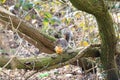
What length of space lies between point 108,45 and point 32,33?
67 cm

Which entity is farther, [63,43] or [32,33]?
[32,33]

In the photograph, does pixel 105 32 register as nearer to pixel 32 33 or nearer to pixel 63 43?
pixel 63 43

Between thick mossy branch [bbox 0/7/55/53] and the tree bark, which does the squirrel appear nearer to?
thick mossy branch [bbox 0/7/55/53]

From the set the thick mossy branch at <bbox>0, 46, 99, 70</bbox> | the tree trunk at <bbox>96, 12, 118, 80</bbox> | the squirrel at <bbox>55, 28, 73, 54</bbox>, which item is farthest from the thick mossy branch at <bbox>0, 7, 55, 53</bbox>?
the tree trunk at <bbox>96, 12, 118, 80</bbox>

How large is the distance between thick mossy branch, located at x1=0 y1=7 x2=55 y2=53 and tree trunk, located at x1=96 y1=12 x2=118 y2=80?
0.49 metres

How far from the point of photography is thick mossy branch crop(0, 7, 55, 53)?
2.74 m

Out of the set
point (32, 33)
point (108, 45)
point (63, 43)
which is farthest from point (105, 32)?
point (32, 33)

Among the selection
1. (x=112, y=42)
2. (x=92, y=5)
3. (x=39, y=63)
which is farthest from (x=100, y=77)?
(x=92, y=5)

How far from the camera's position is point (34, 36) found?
285 cm

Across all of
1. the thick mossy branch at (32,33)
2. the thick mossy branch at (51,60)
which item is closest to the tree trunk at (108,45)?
the thick mossy branch at (51,60)

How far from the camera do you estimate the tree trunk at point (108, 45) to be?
7.95 ft

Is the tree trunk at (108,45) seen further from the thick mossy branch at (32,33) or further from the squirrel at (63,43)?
the thick mossy branch at (32,33)

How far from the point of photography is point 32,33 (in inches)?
112

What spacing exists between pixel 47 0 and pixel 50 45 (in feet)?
2.52
